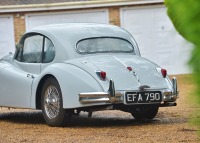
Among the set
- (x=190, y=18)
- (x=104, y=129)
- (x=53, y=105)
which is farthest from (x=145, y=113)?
(x=190, y=18)

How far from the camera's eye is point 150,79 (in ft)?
34.1

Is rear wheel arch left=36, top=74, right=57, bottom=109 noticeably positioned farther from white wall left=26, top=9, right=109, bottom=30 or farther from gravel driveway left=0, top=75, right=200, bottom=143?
white wall left=26, top=9, right=109, bottom=30

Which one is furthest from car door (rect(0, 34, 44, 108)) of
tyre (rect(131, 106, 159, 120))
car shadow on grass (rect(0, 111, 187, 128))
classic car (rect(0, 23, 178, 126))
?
tyre (rect(131, 106, 159, 120))

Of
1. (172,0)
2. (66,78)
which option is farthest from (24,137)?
(172,0)

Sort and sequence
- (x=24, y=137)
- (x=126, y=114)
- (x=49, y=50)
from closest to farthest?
(x=24, y=137)
(x=49, y=50)
(x=126, y=114)

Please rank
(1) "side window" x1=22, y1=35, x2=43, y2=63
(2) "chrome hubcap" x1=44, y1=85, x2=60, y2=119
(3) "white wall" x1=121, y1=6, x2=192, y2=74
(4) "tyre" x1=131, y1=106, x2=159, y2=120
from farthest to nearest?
(3) "white wall" x1=121, y1=6, x2=192, y2=74
(1) "side window" x1=22, y1=35, x2=43, y2=63
(4) "tyre" x1=131, y1=106, x2=159, y2=120
(2) "chrome hubcap" x1=44, y1=85, x2=60, y2=119

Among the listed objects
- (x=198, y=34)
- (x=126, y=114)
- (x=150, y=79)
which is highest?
(x=198, y=34)

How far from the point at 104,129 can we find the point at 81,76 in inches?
34.0

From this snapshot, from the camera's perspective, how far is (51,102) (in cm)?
1068

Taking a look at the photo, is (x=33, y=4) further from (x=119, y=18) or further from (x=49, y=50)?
(x=49, y=50)

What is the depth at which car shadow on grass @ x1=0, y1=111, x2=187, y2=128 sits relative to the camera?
11.2 meters

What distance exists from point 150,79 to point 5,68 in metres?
2.77

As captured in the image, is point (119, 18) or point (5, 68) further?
point (119, 18)

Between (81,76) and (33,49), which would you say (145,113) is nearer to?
(81,76)
